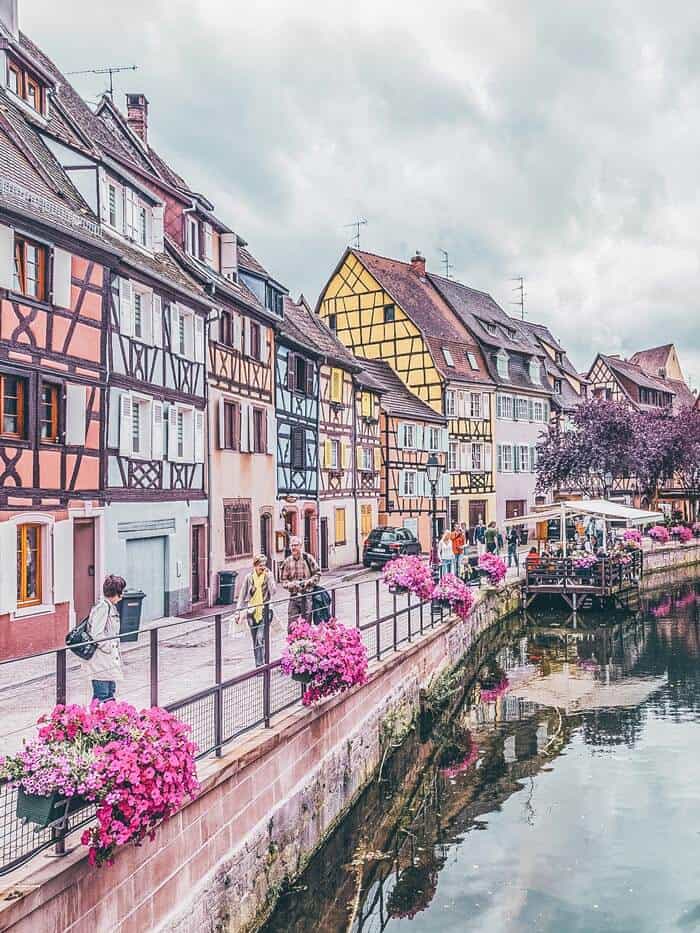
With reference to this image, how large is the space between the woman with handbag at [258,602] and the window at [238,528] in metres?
11.3

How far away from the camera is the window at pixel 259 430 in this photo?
1067 inches

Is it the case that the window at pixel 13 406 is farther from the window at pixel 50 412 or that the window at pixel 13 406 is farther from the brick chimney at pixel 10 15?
the brick chimney at pixel 10 15

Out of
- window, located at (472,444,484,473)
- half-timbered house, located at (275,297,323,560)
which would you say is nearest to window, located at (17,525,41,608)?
half-timbered house, located at (275,297,323,560)

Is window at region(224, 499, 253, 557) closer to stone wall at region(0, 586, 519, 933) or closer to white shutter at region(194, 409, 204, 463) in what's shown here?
white shutter at region(194, 409, 204, 463)

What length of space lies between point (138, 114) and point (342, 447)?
529 inches

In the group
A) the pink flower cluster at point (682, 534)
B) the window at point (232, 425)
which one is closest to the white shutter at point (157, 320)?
the window at point (232, 425)

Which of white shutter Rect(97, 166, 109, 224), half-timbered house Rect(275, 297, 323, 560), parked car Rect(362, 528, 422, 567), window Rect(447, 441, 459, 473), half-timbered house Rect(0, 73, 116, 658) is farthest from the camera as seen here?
window Rect(447, 441, 459, 473)

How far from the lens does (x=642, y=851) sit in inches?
463

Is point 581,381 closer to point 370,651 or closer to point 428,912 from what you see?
point 370,651

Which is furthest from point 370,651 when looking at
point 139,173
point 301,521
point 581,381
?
point 581,381

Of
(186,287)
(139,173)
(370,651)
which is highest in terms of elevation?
(139,173)

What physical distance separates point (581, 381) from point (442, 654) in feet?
162

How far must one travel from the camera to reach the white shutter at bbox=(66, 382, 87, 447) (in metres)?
16.6

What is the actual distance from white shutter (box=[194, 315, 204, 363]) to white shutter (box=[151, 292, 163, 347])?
1.97m
